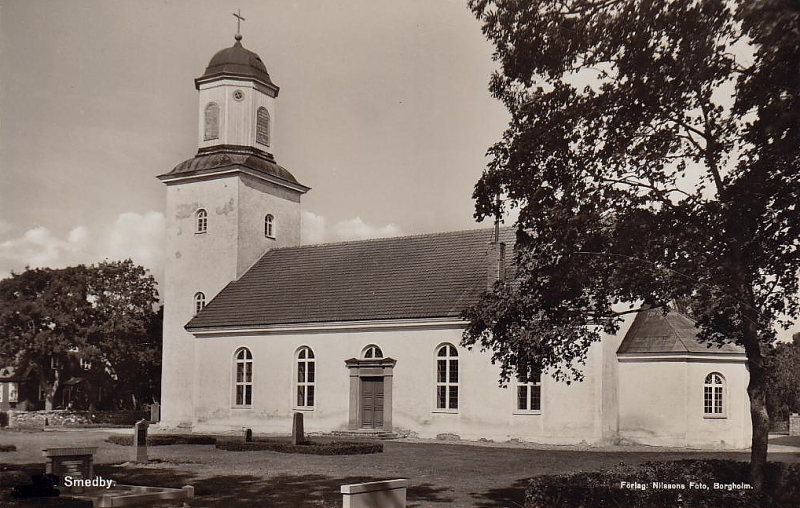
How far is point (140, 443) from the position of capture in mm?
17656

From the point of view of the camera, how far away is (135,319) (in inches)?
1409

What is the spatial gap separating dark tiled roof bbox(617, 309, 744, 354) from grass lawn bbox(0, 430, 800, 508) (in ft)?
11.0

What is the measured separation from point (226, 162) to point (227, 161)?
0.06m

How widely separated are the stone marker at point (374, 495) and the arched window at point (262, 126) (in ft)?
76.0

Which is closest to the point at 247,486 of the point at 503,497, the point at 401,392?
the point at 503,497

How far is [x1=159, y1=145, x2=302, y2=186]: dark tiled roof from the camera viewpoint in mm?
31406

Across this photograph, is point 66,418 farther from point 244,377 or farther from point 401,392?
point 401,392

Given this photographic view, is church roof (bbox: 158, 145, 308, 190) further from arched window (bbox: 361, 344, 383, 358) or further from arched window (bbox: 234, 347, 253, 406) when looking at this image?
arched window (bbox: 361, 344, 383, 358)

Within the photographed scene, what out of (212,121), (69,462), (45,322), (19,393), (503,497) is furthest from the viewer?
(19,393)

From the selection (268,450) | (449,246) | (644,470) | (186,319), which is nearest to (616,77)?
(644,470)

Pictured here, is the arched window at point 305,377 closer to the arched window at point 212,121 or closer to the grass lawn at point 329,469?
the grass lawn at point 329,469

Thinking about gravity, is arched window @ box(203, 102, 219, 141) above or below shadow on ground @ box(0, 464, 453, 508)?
above

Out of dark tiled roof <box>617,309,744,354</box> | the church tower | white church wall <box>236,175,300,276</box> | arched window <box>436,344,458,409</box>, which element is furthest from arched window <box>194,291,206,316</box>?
dark tiled roof <box>617,309,744,354</box>

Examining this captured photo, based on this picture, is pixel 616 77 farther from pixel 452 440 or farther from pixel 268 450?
pixel 452 440
